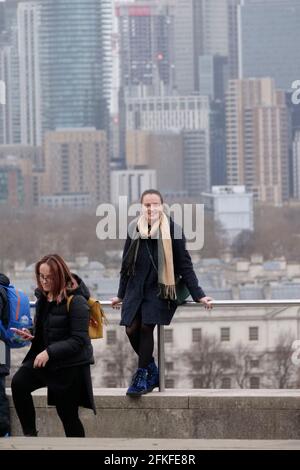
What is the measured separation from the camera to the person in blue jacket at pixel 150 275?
748 cm

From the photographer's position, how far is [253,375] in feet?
177

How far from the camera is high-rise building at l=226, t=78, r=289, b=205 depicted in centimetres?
12319

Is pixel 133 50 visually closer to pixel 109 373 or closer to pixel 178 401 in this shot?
pixel 109 373

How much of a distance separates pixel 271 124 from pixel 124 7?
2571cm

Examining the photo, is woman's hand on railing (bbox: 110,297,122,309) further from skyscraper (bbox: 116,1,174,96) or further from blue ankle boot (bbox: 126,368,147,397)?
skyscraper (bbox: 116,1,174,96)

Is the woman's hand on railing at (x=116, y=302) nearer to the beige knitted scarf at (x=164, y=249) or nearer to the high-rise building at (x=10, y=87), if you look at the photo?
the beige knitted scarf at (x=164, y=249)

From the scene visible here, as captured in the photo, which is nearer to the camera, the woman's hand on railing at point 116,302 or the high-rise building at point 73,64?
the woman's hand on railing at point 116,302

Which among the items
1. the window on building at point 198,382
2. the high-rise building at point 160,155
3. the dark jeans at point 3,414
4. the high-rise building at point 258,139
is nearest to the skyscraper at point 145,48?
the high-rise building at point 160,155

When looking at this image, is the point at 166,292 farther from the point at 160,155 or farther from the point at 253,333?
the point at 160,155

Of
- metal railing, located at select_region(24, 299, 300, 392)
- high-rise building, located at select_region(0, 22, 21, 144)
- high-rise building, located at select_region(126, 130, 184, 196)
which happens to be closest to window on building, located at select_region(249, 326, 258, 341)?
metal railing, located at select_region(24, 299, 300, 392)

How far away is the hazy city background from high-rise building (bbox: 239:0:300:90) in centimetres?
16

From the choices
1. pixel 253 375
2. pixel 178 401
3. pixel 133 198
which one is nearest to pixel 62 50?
pixel 133 198

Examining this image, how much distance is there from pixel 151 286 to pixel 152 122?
13642 cm

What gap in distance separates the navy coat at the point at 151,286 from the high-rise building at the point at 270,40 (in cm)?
12041
